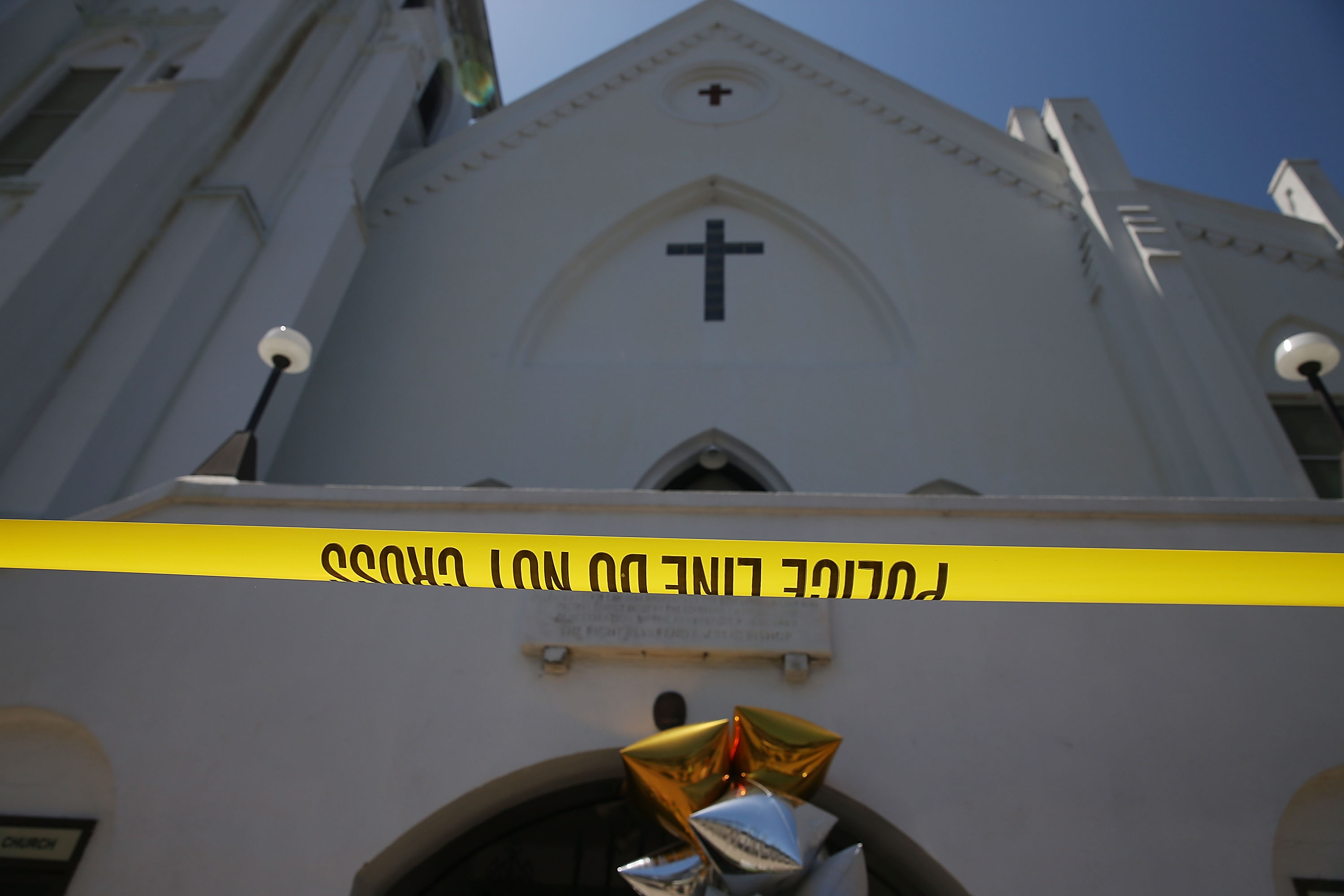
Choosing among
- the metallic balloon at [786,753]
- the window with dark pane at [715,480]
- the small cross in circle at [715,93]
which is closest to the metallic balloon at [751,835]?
the metallic balloon at [786,753]

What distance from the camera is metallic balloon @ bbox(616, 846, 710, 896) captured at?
3.34m

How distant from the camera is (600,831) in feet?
14.6

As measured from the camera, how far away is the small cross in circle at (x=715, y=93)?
12492 millimetres

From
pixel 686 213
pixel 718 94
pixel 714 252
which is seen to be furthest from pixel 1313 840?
pixel 718 94

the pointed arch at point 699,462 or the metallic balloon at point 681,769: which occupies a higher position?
the pointed arch at point 699,462

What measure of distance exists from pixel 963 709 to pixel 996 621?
0.53 metres

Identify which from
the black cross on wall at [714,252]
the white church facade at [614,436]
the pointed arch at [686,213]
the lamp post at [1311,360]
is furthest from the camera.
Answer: the black cross on wall at [714,252]

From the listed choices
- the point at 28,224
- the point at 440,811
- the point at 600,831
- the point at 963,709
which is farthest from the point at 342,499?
the point at 28,224

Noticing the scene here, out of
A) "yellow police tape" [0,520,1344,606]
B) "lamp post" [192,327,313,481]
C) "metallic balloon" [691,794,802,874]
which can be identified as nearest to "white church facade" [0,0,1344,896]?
"yellow police tape" [0,520,1344,606]

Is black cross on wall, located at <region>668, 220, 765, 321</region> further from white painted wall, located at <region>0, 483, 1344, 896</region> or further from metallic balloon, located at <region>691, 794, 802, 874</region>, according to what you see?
metallic balloon, located at <region>691, 794, 802, 874</region>

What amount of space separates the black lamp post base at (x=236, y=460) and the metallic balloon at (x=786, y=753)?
3.74 m

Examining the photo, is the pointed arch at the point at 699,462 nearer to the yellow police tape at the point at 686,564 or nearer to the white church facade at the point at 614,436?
the white church facade at the point at 614,436

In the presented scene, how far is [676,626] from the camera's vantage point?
442cm

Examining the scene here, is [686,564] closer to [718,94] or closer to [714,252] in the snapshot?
[714,252]
